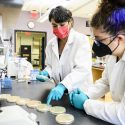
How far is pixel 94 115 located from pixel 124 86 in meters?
0.26

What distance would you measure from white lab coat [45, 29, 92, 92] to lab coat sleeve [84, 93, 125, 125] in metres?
0.59

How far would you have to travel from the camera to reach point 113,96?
53.4 inches

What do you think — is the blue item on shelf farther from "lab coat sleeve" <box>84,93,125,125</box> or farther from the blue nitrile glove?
"lab coat sleeve" <box>84,93,125,125</box>

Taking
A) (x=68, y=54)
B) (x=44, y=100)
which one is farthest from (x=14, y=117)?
(x=68, y=54)

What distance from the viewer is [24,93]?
1709mm

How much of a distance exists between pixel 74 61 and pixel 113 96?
0.72m

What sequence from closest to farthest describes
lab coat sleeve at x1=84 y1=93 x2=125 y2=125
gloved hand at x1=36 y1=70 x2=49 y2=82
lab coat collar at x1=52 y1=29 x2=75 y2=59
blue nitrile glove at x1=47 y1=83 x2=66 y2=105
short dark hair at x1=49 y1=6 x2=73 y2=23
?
lab coat sleeve at x1=84 y1=93 x2=125 y2=125 → blue nitrile glove at x1=47 y1=83 x2=66 y2=105 → short dark hair at x1=49 y1=6 x2=73 y2=23 → lab coat collar at x1=52 y1=29 x2=75 y2=59 → gloved hand at x1=36 y1=70 x2=49 y2=82

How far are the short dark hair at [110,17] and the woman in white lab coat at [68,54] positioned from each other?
0.73 metres

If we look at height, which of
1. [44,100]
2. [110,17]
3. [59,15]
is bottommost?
[44,100]

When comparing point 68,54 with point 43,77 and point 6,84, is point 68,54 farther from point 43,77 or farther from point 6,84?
point 6,84

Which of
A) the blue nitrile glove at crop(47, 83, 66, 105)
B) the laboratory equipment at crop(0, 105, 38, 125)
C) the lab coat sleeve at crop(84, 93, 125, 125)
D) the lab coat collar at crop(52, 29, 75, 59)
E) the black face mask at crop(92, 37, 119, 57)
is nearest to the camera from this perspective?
the laboratory equipment at crop(0, 105, 38, 125)

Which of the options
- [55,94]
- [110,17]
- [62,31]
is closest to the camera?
[110,17]

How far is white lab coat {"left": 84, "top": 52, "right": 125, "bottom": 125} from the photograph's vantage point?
3.46 feet

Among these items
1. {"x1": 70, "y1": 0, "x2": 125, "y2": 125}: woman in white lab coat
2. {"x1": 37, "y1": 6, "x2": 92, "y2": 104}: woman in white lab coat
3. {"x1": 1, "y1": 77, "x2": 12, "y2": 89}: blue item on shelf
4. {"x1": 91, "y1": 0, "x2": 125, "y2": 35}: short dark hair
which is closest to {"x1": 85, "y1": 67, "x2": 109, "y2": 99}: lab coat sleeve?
{"x1": 70, "y1": 0, "x2": 125, "y2": 125}: woman in white lab coat
